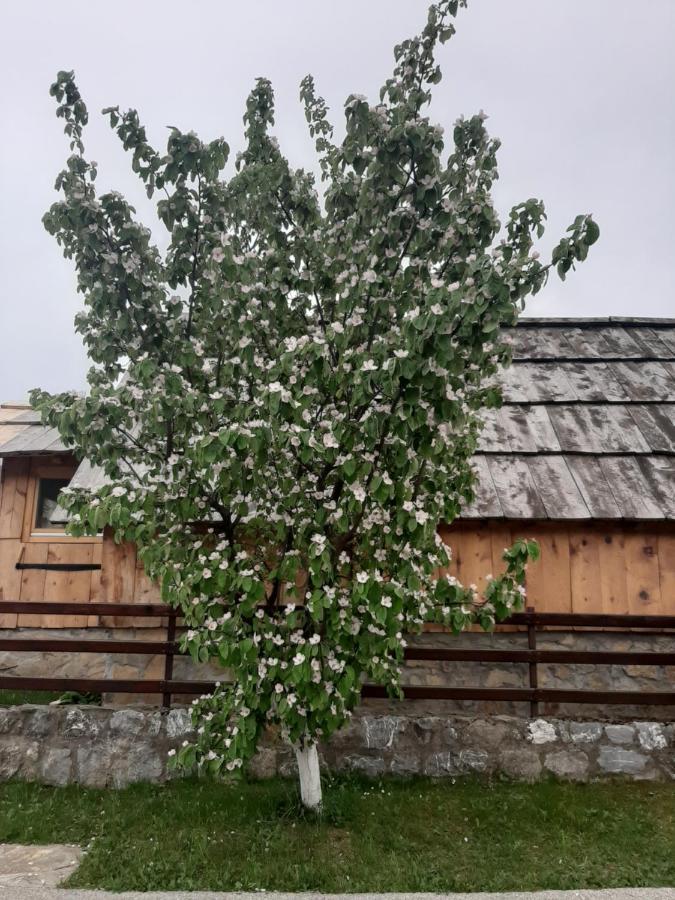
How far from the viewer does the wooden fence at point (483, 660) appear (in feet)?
20.9

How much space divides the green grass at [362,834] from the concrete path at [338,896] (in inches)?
3.9

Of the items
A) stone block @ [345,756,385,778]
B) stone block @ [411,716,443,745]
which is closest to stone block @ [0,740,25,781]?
stone block @ [345,756,385,778]

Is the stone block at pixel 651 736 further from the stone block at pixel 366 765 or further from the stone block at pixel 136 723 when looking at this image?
the stone block at pixel 136 723

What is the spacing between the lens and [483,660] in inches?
254

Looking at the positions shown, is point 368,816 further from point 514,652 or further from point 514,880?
point 514,652

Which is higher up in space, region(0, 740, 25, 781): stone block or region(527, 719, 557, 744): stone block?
region(527, 719, 557, 744): stone block

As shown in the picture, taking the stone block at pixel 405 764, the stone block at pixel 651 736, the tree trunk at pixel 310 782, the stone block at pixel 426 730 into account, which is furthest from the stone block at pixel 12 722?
the stone block at pixel 651 736

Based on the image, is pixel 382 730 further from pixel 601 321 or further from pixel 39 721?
pixel 601 321

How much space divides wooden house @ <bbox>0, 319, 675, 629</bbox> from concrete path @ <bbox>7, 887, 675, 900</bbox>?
2.92 meters

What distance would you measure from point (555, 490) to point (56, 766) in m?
5.77

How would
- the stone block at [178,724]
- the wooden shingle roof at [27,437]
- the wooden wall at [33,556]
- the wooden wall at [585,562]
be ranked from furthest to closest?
the wooden shingle roof at [27,437] → the wooden wall at [33,556] → the wooden wall at [585,562] → the stone block at [178,724]

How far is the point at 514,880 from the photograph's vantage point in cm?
453

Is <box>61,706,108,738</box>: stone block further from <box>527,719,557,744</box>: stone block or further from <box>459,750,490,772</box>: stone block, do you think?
<box>527,719,557,744</box>: stone block

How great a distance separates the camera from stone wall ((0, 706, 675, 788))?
6086 millimetres
